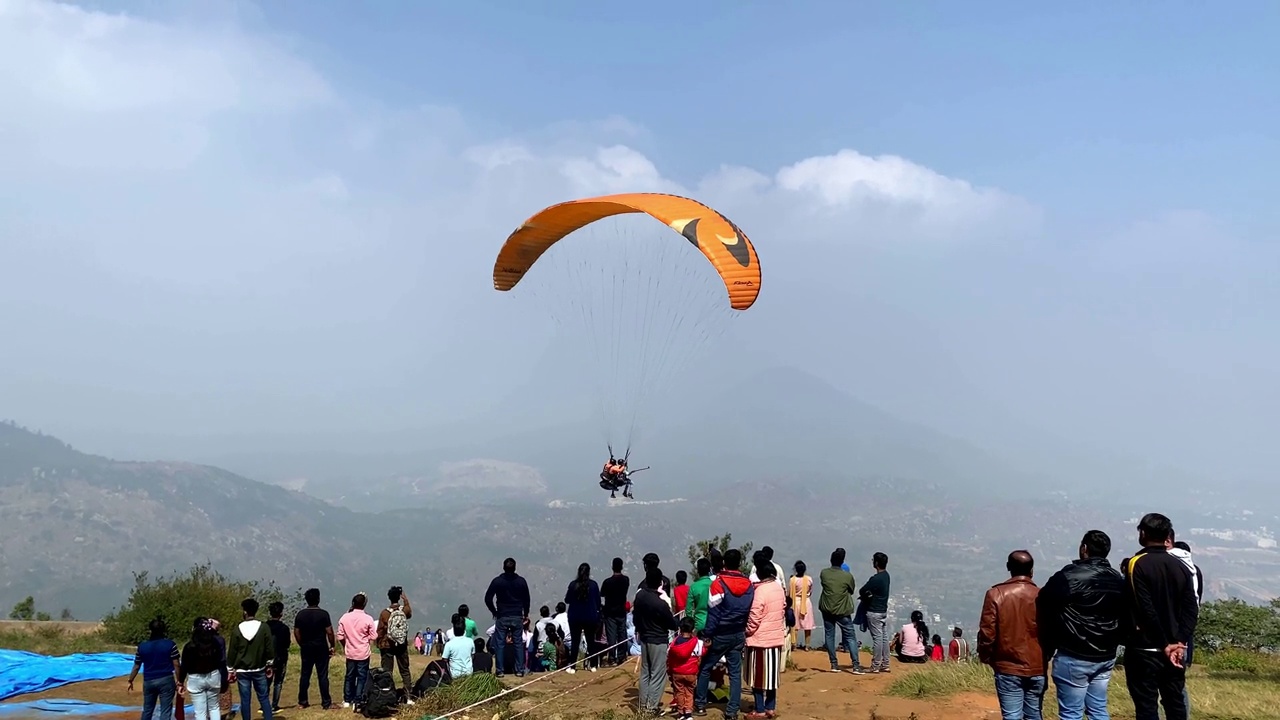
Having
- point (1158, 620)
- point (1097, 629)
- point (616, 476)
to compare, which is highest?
point (616, 476)

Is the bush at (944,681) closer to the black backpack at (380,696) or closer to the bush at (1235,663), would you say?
the bush at (1235,663)

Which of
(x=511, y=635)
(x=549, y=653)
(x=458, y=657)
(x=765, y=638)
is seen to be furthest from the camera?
(x=549, y=653)

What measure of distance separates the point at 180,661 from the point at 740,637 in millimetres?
6264

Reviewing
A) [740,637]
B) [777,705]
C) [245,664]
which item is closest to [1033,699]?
Result: [740,637]

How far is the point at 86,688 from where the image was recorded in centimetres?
1320

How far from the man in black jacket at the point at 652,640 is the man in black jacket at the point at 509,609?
10.6 ft

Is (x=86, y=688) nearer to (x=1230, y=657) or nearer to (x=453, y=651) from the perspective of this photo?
(x=453, y=651)

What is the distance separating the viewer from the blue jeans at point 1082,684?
20.3 feet

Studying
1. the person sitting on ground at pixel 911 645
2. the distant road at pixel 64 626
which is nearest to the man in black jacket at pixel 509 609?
the person sitting on ground at pixel 911 645

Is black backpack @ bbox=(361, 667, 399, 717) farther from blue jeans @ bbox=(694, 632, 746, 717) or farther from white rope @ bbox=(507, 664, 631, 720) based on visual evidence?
blue jeans @ bbox=(694, 632, 746, 717)

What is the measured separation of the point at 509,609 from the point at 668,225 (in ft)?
26.5

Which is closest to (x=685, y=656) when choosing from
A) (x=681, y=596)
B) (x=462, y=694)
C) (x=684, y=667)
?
(x=684, y=667)

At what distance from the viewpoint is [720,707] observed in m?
9.73

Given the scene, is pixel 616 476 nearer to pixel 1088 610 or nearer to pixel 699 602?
pixel 699 602
